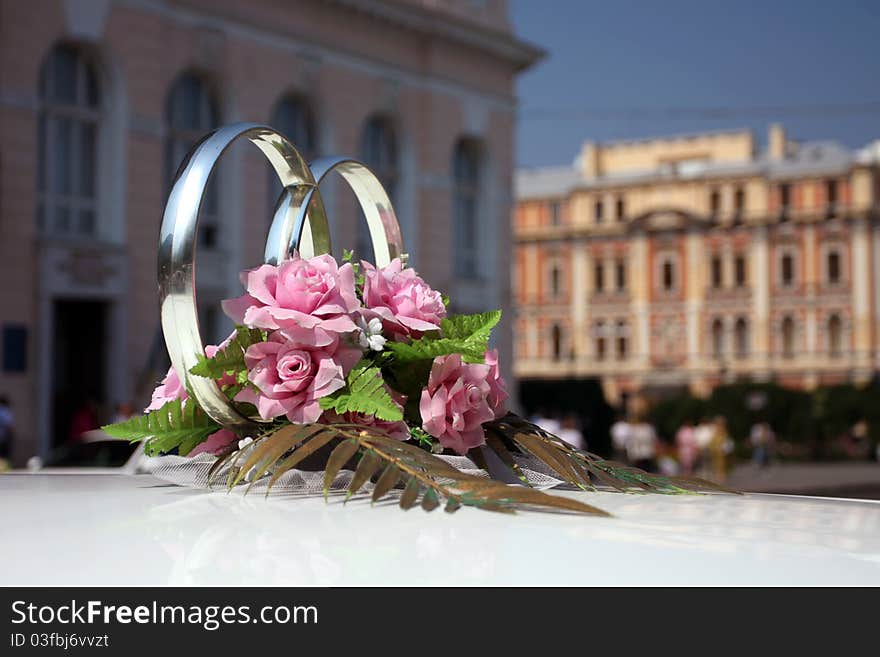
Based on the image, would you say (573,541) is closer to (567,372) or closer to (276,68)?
(276,68)

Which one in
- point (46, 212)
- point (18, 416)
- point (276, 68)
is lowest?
point (18, 416)

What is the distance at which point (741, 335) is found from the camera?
210 feet

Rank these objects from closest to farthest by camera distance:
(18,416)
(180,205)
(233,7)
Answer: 1. (180,205)
2. (18,416)
3. (233,7)

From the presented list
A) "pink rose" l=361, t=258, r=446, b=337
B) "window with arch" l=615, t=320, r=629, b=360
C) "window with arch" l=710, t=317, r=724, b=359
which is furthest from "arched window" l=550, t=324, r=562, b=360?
"pink rose" l=361, t=258, r=446, b=337

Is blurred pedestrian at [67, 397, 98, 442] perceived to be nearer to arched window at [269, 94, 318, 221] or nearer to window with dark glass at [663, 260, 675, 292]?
arched window at [269, 94, 318, 221]

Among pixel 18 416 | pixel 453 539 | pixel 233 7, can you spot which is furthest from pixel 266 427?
pixel 233 7

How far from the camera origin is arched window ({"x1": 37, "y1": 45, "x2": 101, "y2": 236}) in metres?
19.8

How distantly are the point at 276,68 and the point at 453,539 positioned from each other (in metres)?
22.6

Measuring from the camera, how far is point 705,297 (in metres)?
64.1

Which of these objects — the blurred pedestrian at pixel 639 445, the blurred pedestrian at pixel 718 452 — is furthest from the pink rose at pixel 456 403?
the blurred pedestrian at pixel 718 452

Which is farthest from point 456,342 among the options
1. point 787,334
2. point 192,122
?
point 787,334

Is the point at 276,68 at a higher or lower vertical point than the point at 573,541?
higher

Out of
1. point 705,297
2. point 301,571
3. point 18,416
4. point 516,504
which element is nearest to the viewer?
point 301,571

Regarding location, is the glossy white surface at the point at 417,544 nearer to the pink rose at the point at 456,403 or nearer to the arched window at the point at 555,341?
the pink rose at the point at 456,403
